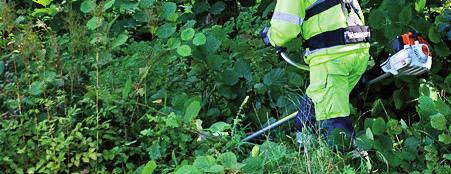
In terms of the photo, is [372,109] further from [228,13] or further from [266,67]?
[228,13]

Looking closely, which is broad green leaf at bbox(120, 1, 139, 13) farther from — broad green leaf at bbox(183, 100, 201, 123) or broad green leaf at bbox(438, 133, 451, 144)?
broad green leaf at bbox(438, 133, 451, 144)

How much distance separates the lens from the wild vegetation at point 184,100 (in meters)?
3.92

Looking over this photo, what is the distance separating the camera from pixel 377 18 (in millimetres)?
4785

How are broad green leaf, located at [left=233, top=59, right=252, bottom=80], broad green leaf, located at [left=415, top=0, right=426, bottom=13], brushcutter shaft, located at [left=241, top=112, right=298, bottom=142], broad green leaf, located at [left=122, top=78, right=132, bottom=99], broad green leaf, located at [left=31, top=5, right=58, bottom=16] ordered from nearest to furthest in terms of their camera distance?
brushcutter shaft, located at [left=241, top=112, right=298, bottom=142], broad green leaf, located at [left=122, top=78, right=132, bottom=99], broad green leaf, located at [left=415, top=0, right=426, bottom=13], broad green leaf, located at [left=233, top=59, right=252, bottom=80], broad green leaf, located at [left=31, top=5, right=58, bottom=16]

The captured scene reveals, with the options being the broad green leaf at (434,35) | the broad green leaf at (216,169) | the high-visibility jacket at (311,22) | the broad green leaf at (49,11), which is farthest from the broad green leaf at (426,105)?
the broad green leaf at (49,11)

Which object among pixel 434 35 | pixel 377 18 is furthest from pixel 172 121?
pixel 434 35

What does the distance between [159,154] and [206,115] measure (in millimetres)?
835

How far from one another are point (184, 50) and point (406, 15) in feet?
4.74

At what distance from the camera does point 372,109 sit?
476cm

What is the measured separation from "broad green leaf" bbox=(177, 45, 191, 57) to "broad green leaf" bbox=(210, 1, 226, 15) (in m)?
1.59

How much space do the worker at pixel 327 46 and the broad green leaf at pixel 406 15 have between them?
60 centimetres

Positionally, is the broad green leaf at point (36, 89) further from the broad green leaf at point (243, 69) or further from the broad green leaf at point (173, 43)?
the broad green leaf at point (243, 69)

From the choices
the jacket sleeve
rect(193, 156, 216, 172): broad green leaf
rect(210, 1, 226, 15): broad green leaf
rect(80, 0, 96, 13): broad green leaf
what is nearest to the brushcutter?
the jacket sleeve

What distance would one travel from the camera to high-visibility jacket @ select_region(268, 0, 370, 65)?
4051 mm
